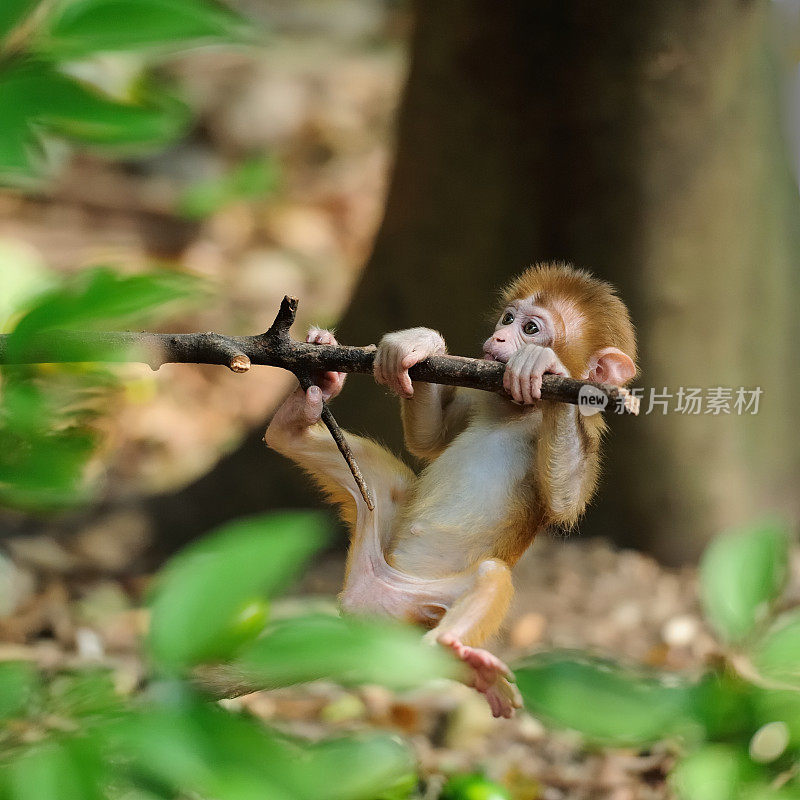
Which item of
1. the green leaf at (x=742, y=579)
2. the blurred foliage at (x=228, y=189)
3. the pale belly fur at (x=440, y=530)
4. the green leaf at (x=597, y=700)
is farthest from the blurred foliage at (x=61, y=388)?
the blurred foliage at (x=228, y=189)

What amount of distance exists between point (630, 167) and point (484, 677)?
3.17 feet

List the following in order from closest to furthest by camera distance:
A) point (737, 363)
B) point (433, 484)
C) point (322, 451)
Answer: point (433, 484)
point (322, 451)
point (737, 363)

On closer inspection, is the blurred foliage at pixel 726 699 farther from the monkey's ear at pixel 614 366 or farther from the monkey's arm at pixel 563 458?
the monkey's ear at pixel 614 366

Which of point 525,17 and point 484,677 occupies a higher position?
point 525,17

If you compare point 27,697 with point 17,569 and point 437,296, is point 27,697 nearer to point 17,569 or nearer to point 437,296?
point 437,296

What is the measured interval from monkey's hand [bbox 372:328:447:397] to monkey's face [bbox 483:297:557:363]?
11 centimetres

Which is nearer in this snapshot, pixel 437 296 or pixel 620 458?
pixel 437 296

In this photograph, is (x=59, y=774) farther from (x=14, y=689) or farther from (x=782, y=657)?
(x=782, y=657)

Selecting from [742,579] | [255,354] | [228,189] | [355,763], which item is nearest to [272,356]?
[255,354]

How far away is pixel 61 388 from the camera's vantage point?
0.72 m

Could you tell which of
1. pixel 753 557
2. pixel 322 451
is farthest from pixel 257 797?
pixel 753 557

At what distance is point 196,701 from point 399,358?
289mm

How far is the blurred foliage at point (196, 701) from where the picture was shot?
0.57 meters

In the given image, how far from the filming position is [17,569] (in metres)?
2.39
